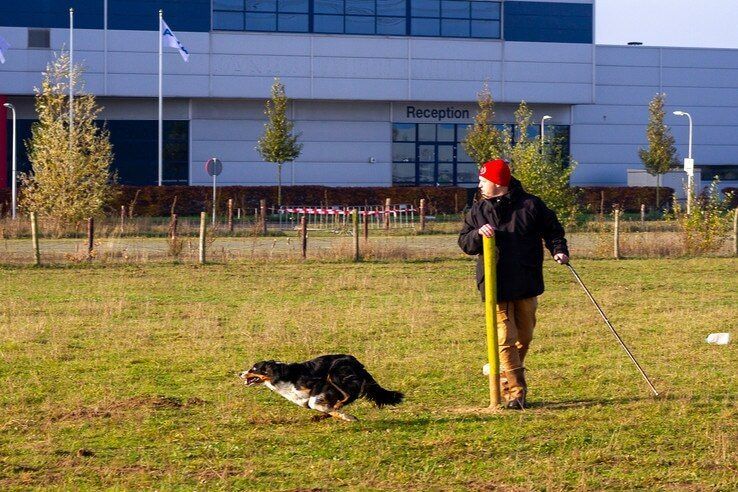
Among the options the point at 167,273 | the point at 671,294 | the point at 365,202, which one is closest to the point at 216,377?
the point at 671,294

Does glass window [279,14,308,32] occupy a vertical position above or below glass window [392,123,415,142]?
above

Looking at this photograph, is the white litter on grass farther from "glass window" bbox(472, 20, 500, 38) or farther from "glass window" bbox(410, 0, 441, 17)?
"glass window" bbox(472, 20, 500, 38)

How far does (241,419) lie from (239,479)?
1773 millimetres

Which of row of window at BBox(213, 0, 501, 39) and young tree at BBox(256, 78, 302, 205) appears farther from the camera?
row of window at BBox(213, 0, 501, 39)

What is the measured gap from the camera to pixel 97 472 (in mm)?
7098

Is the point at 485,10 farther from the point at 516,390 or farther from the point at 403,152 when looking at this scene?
the point at 516,390

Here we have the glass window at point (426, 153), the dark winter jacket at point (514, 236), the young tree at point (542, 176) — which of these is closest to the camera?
the dark winter jacket at point (514, 236)

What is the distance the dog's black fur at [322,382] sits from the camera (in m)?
8.30

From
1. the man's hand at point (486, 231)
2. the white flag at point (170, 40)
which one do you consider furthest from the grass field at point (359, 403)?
the white flag at point (170, 40)

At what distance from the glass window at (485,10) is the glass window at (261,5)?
9.81m

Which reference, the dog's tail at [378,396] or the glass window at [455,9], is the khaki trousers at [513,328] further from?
the glass window at [455,9]

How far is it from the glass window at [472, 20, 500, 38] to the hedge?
31.5 ft

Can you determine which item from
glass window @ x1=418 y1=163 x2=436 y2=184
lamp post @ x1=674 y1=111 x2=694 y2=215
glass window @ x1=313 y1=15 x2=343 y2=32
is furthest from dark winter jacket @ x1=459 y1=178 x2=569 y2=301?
glass window @ x1=418 y1=163 x2=436 y2=184

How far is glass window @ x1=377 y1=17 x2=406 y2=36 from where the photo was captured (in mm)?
57406
